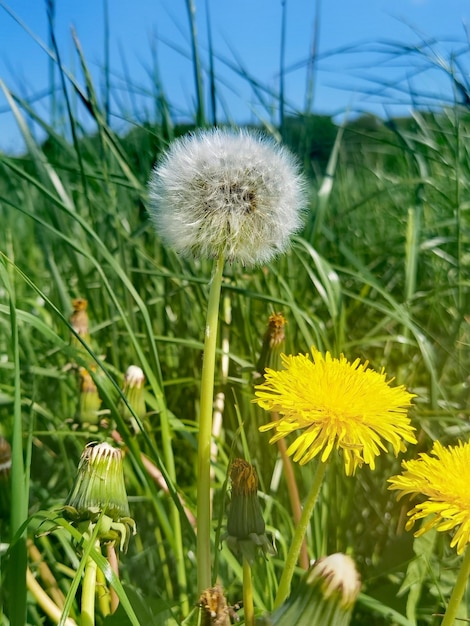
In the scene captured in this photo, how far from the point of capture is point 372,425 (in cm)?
59

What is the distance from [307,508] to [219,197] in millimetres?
348

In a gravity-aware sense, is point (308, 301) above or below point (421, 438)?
above

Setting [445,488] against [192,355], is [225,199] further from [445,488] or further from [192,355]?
[192,355]

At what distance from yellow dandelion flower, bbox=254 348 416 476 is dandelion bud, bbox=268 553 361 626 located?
0.10 metres

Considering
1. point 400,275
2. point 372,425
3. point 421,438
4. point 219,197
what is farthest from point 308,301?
point 372,425

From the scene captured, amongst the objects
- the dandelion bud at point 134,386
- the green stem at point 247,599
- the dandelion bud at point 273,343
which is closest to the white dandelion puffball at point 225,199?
the dandelion bud at point 273,343

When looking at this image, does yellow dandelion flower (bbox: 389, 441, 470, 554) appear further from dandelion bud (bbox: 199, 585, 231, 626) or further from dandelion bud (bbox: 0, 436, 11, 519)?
dandelion bud (bbox: 0, 436, 11, 519)

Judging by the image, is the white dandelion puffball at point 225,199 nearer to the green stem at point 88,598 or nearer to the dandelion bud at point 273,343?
the dandelion bud at point 273,343

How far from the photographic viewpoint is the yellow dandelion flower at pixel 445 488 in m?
0.52

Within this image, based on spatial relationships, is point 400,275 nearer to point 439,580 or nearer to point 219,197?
point 439,580

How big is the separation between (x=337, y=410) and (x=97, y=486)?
22 cm

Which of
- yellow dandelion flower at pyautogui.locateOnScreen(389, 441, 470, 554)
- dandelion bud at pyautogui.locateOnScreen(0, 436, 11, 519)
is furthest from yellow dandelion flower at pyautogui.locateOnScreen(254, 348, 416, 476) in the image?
dandelion bud at pyautogui.locateOnScreen(0, 436, 11, 519)

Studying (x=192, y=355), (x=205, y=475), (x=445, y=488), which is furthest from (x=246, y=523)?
(x=192, y=355)

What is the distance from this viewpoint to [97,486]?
1.98 ft
